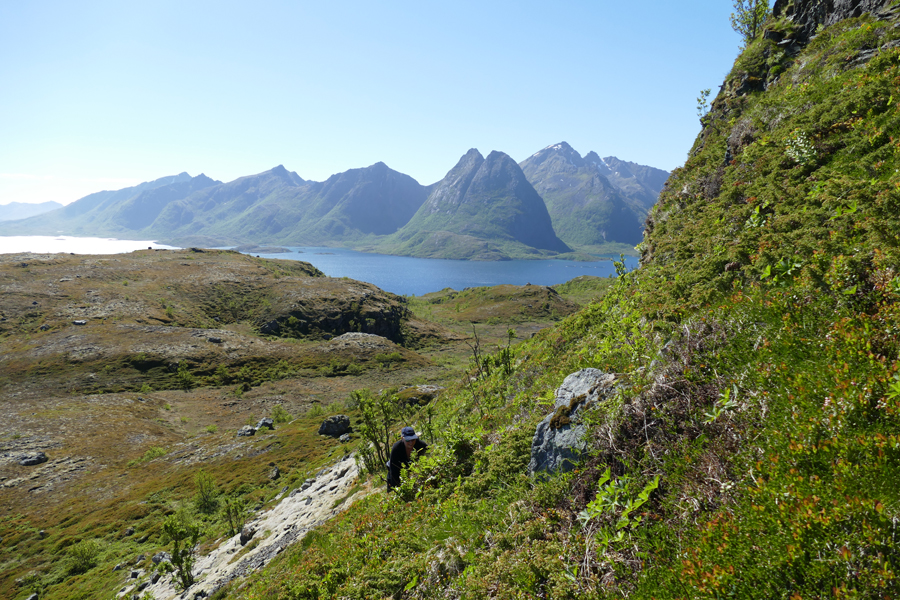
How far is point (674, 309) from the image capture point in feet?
25.3

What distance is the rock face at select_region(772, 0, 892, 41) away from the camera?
13.2 metres

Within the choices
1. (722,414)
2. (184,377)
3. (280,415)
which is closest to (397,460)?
(722,414)

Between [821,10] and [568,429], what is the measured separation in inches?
845

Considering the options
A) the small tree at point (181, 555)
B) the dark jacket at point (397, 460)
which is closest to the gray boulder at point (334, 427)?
the small tree at point (181, 555)

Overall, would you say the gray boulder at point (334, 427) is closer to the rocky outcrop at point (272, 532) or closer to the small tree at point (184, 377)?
the rocky outcrop at point (272, 532)

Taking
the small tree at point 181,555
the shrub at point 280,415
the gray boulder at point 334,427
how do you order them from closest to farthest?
1. the small tree at point 181,555
2. the gray boulder at point 334,427
3. the shrub at point 280,415

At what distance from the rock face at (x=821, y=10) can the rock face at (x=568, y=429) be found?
56.4 ft

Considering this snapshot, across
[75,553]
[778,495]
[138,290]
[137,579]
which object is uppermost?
[778,495]

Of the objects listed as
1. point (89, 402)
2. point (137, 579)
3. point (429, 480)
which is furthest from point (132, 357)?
point (429, 480)

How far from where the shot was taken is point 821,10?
600 inches

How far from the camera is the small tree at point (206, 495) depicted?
85.2 feet

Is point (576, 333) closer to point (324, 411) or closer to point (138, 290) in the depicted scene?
point (324, 411)

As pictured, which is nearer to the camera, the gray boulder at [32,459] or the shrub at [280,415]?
the gray boulder at [32,459]

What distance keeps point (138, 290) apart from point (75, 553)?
92.9 metres
